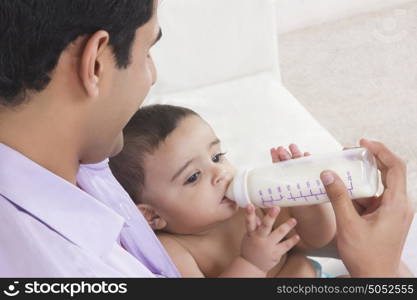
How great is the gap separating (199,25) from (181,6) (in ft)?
0.22

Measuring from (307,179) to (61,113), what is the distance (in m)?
0.43

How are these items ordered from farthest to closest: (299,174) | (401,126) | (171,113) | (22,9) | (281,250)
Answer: (401,126), (171,113), (281,250), (299,174), (22,9)

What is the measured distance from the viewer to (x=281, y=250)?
3.61ft

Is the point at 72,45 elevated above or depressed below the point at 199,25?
above

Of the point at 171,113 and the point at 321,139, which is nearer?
the point at 171,113

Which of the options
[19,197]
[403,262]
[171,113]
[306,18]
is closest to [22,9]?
[19,197]

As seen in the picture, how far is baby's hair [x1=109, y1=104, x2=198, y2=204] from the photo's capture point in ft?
3.93

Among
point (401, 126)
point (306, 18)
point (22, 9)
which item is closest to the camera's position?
point (22, 9)

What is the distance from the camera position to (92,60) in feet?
2.23

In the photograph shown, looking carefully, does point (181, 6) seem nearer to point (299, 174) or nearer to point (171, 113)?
point (171, 113)

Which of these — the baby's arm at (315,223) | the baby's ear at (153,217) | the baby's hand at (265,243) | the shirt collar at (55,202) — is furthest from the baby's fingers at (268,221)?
the shirt collar at (55,202)

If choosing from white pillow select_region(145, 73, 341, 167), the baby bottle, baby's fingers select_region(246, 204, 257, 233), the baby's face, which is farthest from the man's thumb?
white pillow select_region(145, 73, 341, 167)

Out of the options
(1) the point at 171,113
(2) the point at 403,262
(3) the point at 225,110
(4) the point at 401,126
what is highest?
(1) the point at 171,113

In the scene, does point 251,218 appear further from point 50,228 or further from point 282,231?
point 50,228
